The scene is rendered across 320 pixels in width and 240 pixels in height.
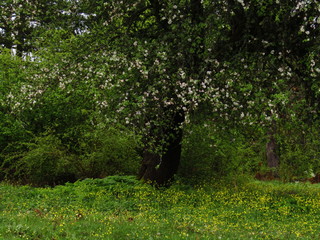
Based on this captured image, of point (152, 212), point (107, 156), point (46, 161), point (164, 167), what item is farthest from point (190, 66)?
point (46, 161)

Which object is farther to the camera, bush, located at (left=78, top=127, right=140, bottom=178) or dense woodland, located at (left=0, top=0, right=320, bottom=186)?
bush, located at (left=78, top=127, right=140, bottom=178)

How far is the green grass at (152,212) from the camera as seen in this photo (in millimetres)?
8203

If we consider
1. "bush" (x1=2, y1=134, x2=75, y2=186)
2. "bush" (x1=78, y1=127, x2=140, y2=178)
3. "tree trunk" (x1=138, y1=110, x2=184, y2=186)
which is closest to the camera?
"tree trunk" (x1=138, y1=110, x2=184, y2=186)

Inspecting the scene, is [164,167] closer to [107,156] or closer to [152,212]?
[107,156]

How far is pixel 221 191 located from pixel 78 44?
23.6 feet

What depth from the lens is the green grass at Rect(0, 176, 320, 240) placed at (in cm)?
820

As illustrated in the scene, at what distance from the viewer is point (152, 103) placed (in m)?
→ 10.6

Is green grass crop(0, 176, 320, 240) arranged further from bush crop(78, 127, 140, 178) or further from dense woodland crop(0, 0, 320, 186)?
dense woodland crop(0, 0, 320, 186)

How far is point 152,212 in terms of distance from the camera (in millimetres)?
11102

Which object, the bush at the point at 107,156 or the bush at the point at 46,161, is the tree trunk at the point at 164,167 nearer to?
the bush at the point at 107,156

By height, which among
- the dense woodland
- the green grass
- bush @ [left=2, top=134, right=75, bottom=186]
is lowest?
the green grass

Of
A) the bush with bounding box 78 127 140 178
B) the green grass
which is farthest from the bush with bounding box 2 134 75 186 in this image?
the green grass

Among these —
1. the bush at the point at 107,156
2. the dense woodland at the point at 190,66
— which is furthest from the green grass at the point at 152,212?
the dense woodland at the point at 190,66

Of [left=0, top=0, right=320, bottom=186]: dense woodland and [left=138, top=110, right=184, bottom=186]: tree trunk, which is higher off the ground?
[left=0, top=0, right=320, bottom=186]: dense woodland
